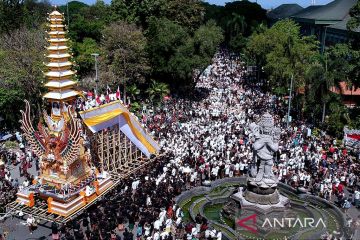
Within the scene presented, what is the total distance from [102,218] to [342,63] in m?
23.7

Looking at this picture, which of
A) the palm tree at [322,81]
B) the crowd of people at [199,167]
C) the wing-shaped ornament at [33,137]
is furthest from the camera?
the palm tree at [322,81]

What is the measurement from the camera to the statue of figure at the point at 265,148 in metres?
18.9

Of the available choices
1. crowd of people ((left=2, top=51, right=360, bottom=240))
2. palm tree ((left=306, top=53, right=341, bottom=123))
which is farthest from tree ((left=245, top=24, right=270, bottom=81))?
palm tree ((left=306, top=53, right=341, bottom=123))

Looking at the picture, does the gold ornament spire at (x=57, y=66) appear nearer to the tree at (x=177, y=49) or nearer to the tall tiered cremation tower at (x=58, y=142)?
the tall tiered cremation tower at (x=58, y=142)

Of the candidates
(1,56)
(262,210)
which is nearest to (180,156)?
(262,210)

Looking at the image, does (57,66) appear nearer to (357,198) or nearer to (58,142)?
(58,142)

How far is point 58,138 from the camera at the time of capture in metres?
20.0

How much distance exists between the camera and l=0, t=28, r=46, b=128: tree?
30.8m

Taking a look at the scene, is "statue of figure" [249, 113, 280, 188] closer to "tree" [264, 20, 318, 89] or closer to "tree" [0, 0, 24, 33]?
"tree" [264, 20, 318, 89]

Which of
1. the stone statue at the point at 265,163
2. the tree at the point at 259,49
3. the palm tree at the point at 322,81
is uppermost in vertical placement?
the tree at the point at 259,49

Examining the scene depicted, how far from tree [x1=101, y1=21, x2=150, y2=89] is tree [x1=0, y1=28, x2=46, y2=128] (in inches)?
277

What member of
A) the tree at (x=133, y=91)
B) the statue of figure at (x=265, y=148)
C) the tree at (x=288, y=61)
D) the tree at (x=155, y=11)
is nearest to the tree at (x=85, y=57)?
the tree at (x=155, y=11)

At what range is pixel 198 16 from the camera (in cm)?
4688

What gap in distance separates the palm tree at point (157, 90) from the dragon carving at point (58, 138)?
2060cm
